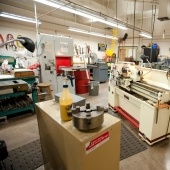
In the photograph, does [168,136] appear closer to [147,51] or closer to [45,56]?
[147,51]

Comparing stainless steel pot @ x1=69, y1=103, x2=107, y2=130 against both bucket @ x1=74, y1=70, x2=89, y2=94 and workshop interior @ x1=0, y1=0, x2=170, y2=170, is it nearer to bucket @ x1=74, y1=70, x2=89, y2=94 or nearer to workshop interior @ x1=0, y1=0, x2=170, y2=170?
workshop interior @ x1=0, y1=0, x2=170, y2=170

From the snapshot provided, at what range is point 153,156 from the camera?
6.00 feet

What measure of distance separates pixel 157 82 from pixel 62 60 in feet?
9.86

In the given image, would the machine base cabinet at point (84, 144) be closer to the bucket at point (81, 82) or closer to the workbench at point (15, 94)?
the workbench at point (15, 94)

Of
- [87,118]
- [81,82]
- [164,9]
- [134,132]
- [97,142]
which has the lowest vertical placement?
[134,132]

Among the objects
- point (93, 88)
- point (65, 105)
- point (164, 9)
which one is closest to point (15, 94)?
point (65, 105)

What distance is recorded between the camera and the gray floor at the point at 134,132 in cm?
Result: 169

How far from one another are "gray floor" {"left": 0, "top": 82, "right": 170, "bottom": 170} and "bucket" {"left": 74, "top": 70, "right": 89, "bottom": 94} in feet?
6.50

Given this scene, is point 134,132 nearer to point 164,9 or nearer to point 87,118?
point 87,118

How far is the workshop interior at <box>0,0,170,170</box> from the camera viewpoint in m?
0.83

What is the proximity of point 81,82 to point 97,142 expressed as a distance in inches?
154

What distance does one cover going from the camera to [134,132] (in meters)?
2.40

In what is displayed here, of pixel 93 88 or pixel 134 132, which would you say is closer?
pixel 134 132

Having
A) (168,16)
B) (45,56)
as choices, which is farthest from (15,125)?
(168,16)
